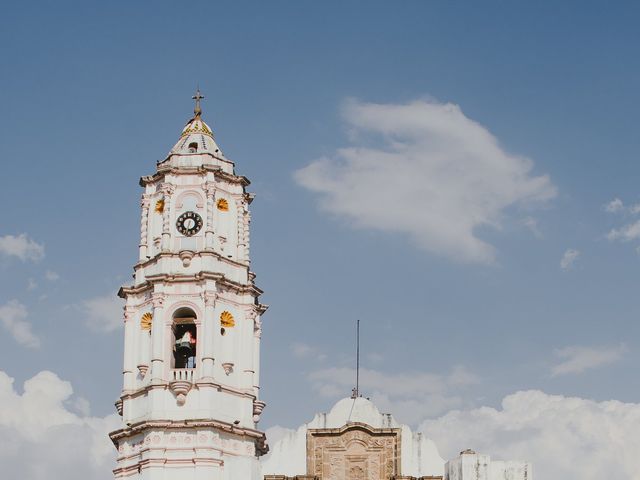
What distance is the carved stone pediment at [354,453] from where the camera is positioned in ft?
135

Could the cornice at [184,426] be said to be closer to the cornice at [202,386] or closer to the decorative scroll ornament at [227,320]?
the cornice at [202,386]

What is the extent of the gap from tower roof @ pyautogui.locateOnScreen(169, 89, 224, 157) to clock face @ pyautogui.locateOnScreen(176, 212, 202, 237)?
233 centimetres

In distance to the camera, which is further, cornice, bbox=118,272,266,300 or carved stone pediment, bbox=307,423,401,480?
cornice, bbox=118,272,266,300

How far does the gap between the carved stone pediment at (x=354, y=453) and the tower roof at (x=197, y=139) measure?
10.4 m

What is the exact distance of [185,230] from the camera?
145 feet

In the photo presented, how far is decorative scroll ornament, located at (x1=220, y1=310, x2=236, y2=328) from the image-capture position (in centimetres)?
A: 4344

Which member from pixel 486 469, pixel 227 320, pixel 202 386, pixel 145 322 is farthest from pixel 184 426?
pixel 486 469

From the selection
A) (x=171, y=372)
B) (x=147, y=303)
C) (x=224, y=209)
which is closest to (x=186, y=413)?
(x=171, y=372)

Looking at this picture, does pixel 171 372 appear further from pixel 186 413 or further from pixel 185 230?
pixel 185 230

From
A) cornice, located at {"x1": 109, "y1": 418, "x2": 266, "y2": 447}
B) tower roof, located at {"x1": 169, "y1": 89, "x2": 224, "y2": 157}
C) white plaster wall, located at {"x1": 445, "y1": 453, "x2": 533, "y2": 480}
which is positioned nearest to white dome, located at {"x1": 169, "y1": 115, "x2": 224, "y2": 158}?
tower roof, located at {"x1": 169, "y1": 89, "x2": 224, "y2": 157}

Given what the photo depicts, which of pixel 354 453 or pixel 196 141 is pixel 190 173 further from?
pixel 354 453

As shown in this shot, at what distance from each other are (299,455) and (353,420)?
1.96 metres

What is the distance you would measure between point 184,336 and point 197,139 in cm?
693

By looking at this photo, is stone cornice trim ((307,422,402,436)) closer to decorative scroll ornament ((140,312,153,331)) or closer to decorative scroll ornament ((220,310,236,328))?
decorative scroll ornament ((220,310,236,328))
